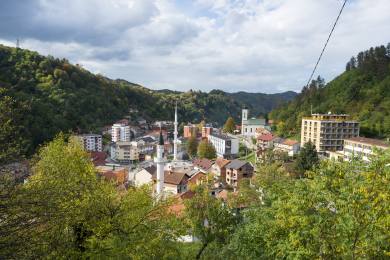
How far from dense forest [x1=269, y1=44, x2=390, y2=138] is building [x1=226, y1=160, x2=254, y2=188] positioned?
2564 centimetres

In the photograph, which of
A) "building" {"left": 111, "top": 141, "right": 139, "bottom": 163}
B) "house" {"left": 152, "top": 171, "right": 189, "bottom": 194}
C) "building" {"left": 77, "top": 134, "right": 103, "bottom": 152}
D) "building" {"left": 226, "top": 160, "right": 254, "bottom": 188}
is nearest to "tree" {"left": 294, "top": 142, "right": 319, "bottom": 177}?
"building" {"left": 226, "top": 160, "right": 254, "bottom": 188}

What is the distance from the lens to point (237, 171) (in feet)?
132

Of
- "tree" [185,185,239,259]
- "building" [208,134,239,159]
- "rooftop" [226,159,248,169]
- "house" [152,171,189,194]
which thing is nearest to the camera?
"tree" [185,185,239,259]

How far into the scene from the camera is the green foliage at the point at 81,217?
21.7ft

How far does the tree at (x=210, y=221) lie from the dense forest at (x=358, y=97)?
4520 centimetres

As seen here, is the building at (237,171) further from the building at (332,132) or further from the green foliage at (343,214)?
the green foliage at (343,214)

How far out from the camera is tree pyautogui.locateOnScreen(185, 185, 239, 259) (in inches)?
623

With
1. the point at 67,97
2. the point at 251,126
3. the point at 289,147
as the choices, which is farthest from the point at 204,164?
the point at 67,97

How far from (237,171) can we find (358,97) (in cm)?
4330

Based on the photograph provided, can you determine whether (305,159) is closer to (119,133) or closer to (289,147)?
(289,147)

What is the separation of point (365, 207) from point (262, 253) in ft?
20.7

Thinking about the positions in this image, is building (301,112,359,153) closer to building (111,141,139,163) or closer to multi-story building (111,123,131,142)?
building (111,141,139,163)

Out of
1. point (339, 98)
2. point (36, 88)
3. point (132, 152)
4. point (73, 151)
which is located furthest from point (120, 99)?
point (73, 151)

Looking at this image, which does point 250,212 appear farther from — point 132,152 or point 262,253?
point 132,152
